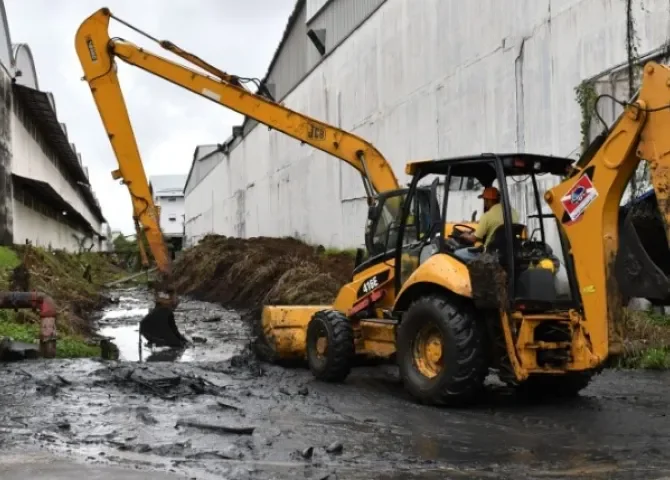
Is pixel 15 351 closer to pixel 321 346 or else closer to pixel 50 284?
pixel 321 346

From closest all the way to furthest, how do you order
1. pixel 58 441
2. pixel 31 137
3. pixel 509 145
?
pixel 58 441, pixel 509 145, pixel 31 137

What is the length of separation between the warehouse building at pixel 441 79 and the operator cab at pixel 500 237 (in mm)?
1438

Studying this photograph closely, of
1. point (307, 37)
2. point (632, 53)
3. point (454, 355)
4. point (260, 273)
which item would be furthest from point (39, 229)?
point (454, 355)

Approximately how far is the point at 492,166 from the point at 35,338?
29.3 feet

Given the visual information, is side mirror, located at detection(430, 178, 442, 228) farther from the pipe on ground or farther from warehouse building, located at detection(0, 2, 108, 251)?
warehouse building, located at detection(0, 2, 108, 251)

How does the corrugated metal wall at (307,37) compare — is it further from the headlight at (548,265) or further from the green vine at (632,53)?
the headlight at (548,265)

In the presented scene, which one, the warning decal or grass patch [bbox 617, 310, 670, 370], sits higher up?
the warning decal

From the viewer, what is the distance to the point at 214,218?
6003 centimetres

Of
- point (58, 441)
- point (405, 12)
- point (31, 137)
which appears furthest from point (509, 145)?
point (31, 137)

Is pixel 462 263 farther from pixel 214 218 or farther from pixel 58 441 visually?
pixel 214 218

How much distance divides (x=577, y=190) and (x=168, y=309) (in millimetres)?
8384

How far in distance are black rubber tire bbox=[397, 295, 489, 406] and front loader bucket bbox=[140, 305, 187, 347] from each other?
673 cm

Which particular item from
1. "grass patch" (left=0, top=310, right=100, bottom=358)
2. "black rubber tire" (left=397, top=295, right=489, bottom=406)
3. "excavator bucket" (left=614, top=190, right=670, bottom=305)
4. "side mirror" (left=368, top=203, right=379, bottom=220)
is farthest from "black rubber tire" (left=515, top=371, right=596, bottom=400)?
"grass patch" (left=0, top=310, right=100, bottom=358)

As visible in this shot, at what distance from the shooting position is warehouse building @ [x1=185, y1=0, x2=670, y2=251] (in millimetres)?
12750
